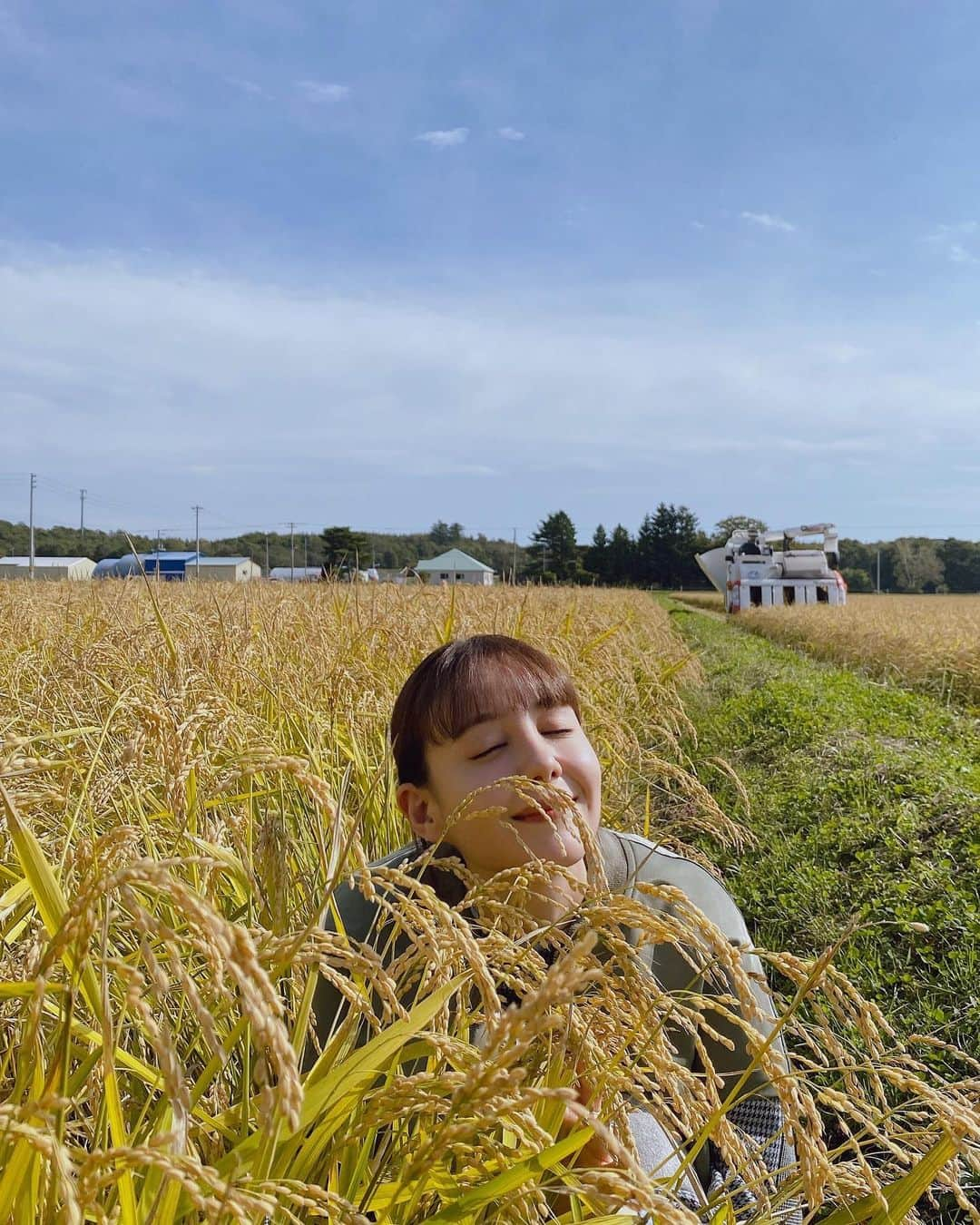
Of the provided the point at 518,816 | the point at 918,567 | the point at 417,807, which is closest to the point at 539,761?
the point at 518,816

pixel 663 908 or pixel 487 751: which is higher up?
pixel 487 751

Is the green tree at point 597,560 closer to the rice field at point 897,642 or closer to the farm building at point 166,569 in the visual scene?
the farm building at point 166,569

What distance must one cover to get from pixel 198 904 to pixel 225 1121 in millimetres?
747

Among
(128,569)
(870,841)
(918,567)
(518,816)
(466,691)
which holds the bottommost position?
(870,841)

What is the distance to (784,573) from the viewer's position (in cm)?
2347

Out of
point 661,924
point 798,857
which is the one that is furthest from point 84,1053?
point 798,857

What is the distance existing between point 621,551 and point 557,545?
8.34 m

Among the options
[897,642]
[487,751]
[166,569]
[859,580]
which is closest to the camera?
[487,751]

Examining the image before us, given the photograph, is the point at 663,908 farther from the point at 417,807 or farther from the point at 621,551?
the point at 621,551

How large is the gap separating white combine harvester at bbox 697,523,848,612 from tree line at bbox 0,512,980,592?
2760 centimetres

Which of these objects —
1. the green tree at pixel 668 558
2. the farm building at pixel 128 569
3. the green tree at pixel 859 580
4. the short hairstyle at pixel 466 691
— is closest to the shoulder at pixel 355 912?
the short hairstyle at pixel 466 691

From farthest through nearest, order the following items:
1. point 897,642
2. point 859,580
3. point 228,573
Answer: point 859,580, point 228,573, point 897,642

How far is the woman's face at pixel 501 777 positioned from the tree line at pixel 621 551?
47.0 metres

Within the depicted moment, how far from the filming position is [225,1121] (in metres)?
1.10
